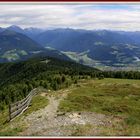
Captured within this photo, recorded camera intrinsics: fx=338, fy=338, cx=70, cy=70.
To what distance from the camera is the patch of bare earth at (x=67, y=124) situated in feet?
85.4

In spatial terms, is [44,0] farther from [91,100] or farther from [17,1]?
[91,100]

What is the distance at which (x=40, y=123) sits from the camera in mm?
32375

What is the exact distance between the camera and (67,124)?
101ft

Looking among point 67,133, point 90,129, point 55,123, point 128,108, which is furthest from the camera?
point 128,108

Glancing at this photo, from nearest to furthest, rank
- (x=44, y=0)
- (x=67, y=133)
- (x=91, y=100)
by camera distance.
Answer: (x=44, y=0), (x=67, y=133), (x=91, y=100)

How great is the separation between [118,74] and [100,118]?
164442 millimetres

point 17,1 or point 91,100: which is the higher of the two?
point 17,1

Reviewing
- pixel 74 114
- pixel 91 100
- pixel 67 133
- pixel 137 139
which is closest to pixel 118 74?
pixel 91 100

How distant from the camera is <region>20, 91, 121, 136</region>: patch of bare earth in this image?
2602 cm

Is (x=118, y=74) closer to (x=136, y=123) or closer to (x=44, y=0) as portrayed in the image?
(x=136, y=123)

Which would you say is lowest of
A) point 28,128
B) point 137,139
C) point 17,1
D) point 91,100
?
point 91,100

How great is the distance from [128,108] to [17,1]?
1326 inches

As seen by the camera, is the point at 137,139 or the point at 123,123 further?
the point at 123,123

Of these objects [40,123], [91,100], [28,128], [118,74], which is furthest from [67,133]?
[118,74]
